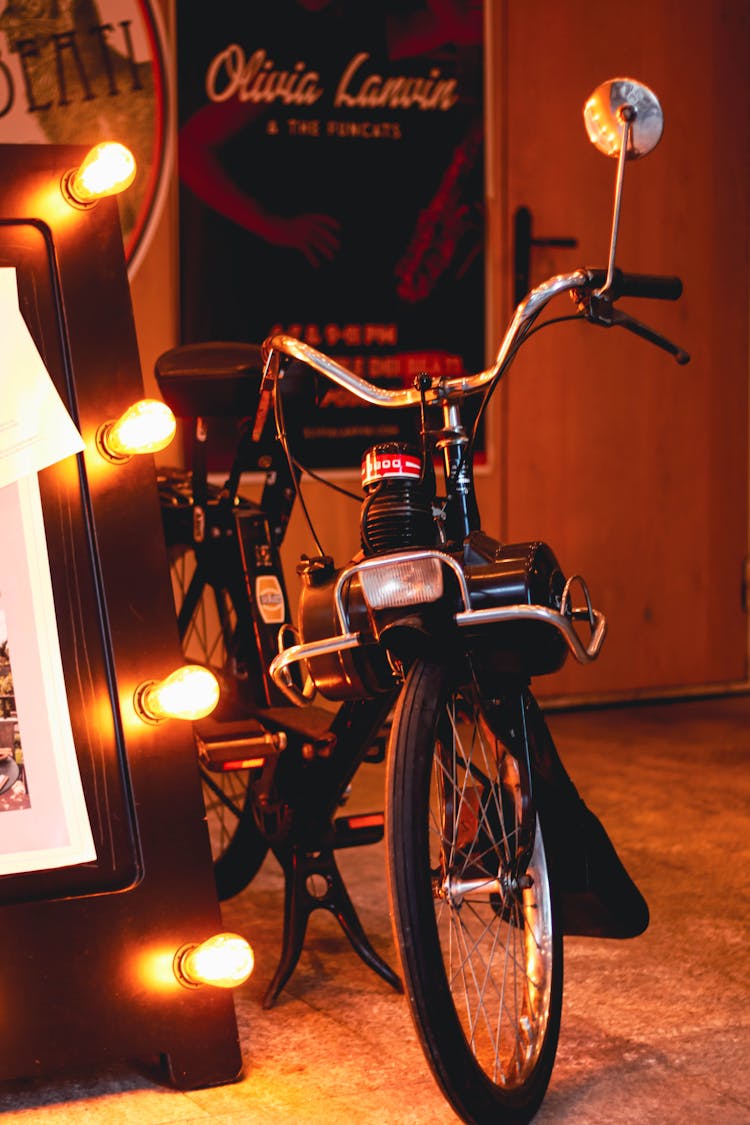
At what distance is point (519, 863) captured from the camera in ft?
5.47

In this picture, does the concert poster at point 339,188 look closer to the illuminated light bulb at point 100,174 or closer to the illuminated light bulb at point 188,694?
the illuminated light bulb at point 100,174

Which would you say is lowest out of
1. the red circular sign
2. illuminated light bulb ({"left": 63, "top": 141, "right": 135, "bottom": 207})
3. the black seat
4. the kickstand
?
the kickstand

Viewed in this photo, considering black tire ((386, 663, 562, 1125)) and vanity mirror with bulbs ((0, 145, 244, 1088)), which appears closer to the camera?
black tire ((386, 663, 562, 1125))

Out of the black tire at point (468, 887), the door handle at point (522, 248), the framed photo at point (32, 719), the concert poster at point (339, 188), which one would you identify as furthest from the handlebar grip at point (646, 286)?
the door handle at point (522, 248)

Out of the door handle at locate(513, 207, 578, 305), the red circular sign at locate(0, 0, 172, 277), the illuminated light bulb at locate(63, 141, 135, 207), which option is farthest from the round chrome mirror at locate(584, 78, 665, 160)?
the door handle at locate(513, 207, 578, 305)

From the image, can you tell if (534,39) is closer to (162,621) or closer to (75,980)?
(162,621)

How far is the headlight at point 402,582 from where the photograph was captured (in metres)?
1.48

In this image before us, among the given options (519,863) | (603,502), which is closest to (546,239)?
(603,502)

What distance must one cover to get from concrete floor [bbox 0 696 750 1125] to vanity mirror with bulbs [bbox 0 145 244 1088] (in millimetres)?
92

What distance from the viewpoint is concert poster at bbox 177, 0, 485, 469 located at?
3.62 meters

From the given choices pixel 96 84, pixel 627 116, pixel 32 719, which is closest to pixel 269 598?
pixel 32 719

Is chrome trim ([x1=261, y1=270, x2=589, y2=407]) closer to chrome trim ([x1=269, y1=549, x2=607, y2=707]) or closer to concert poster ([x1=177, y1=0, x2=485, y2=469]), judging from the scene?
chrome trim ([x1=269, y1=549, x2=607, y2=707])

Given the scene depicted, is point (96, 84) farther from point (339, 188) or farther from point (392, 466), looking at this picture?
point (392, 466)

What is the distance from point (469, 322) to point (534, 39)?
79 cm
